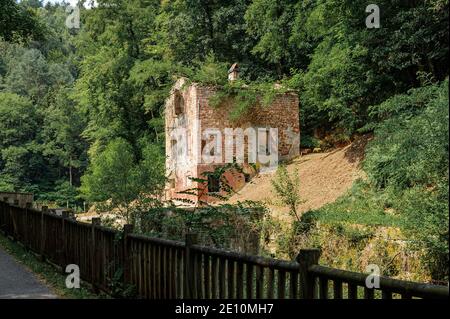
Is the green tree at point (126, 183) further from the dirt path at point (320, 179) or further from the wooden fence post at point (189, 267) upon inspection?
the wooden fence post at point (189, 267)

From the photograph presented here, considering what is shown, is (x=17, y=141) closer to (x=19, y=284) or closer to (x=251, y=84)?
(x=251, y=84)

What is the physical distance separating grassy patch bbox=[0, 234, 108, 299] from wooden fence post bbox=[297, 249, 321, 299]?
4.42 meters

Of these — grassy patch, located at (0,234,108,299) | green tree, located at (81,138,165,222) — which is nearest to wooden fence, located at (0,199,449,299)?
grassy patch, located at (0,234,108,299)

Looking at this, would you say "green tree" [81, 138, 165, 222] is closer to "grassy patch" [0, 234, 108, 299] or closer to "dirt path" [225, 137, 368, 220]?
"grassy patch" [0, 234, 108, 299]

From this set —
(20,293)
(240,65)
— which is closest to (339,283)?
(20,293)

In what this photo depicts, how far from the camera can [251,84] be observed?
1190 inches

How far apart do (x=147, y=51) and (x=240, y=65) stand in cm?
697

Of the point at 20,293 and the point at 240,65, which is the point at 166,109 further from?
the point at 20,293

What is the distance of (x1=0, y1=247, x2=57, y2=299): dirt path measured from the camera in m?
7.52

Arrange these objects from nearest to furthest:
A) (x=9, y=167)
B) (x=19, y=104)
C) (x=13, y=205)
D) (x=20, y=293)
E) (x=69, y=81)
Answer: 1. (x=20, y=293)
2. (x=13, y=205)
3. (x=9, y=167)
4. (x=19, y=104)
5. (x=69, y=81)

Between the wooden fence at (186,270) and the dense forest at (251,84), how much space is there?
1574 millimetres

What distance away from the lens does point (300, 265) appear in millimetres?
3895

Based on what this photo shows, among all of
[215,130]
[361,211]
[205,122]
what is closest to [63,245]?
[361,211]

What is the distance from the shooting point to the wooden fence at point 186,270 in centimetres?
363
